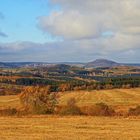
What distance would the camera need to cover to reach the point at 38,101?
199 feet

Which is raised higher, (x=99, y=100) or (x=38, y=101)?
(x=38, y=101)

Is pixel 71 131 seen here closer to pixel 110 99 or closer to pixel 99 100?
pixel 99 100

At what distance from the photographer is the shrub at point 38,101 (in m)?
55.8

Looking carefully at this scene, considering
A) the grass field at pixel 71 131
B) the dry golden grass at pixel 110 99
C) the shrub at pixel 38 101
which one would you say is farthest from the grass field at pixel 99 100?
the grass field at pixel 71 131

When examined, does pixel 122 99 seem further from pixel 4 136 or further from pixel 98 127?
pixel 4 136

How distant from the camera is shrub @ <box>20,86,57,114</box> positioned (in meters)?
55.8

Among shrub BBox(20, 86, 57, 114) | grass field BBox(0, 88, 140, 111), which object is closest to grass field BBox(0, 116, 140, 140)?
shrub BBox(20, 86, 57, 114)

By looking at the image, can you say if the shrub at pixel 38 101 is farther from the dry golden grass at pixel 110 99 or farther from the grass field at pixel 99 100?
the grass field at pixel 99 100

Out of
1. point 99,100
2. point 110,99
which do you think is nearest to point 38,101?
point 99,100

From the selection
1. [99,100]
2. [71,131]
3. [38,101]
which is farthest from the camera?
[99,100]

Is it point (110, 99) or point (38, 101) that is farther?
point (110, 99)

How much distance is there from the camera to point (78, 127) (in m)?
33.8

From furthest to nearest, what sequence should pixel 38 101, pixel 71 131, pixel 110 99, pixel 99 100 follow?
pixel 110 99 < pixel 99 100 < pixel 38 101 < pixel 71 131

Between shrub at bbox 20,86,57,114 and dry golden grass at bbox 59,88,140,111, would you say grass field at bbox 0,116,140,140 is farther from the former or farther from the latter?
dry golden grass at bbox 59,88,140,111
